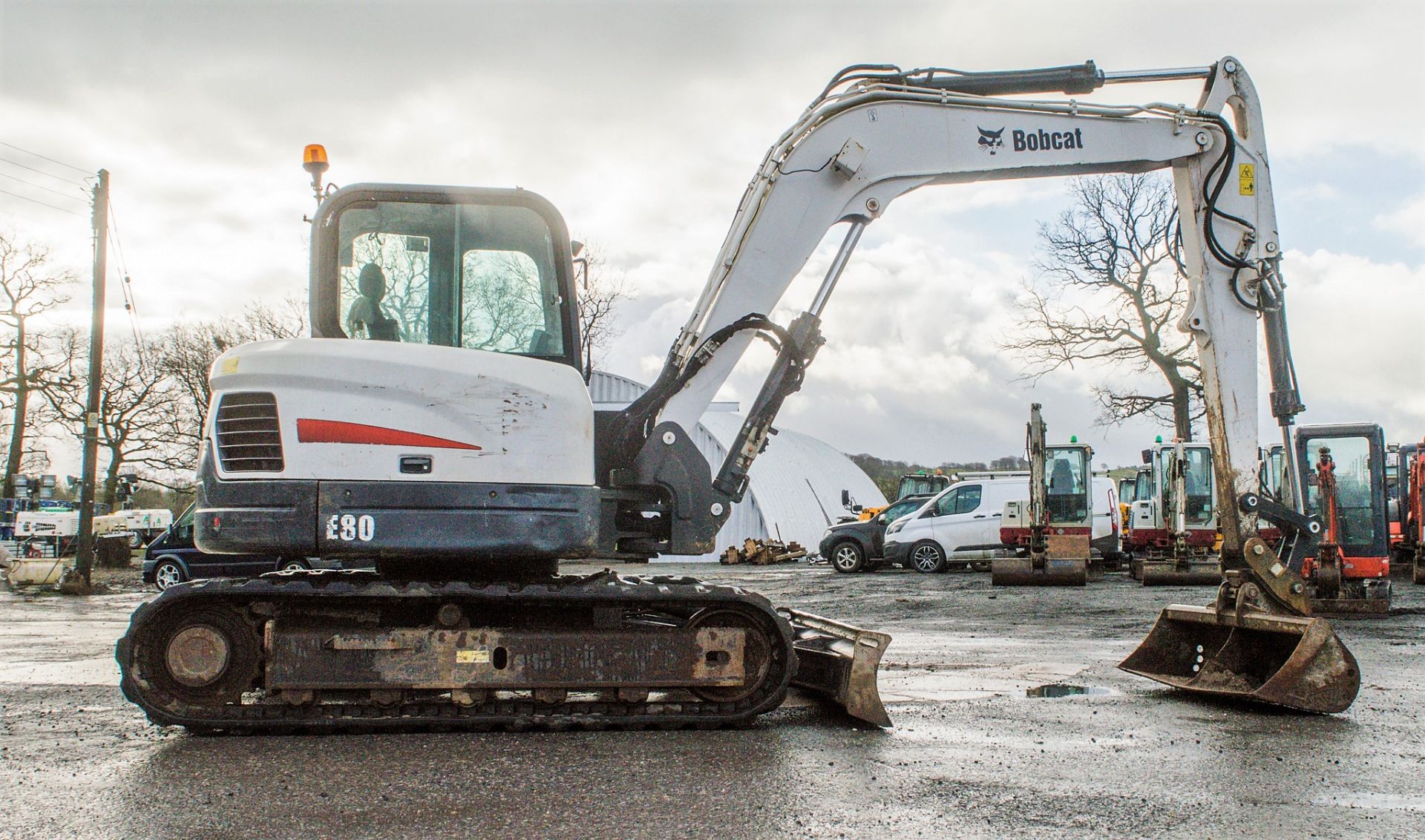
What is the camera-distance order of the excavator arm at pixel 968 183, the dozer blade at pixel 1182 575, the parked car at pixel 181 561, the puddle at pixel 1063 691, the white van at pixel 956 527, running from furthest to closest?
the white van at pixel 956 527
the parked car at pixel 181 561
the dozer blade at pixel 1182 575
the puddle at pixel 1063 691
the excavator arm at pixel 968 183

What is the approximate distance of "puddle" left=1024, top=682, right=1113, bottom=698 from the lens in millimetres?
7699

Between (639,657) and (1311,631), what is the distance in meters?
3.91

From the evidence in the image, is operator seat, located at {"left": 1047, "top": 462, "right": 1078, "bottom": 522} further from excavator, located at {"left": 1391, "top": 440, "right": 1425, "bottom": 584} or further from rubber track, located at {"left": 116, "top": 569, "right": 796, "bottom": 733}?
rubber track, located at {"left": 116, "top": 569, "right": 796, "bottom": 733}

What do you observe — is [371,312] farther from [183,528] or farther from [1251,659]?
[183,528]

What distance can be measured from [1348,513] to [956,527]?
9158mm

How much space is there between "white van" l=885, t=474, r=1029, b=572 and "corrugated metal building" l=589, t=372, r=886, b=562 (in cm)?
596

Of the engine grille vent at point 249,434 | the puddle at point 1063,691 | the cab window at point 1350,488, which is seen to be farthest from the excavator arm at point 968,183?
the cab window at point 1350,488

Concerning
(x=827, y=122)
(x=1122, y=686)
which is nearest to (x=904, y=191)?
(x=827, y=122)

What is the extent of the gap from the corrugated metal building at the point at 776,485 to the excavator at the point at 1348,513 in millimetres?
14849

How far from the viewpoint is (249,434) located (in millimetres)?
6000

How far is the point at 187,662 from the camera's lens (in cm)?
611

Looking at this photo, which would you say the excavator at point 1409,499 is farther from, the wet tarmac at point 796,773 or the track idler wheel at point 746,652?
the track idler wheel at point 746,652

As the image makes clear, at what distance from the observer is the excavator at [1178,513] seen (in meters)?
22.1

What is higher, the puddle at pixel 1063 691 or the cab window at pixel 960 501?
the cab window at pixel 960 501
